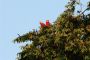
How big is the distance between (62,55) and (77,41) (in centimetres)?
→ 108

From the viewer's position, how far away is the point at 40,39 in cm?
2803

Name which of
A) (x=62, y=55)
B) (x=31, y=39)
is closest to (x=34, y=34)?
(x=31, y=39)

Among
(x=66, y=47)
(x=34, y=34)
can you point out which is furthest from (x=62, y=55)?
(x=34, y=34)

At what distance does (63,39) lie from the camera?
1069 inches

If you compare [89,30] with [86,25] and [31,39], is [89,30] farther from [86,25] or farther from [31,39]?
[31,39]

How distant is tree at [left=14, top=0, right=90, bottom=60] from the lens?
2684cm

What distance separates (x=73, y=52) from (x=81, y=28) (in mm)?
1384

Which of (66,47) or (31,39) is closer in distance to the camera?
(66,47)

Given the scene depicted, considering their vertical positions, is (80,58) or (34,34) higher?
(34,34)

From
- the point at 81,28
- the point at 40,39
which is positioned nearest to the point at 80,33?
the point at 81,28

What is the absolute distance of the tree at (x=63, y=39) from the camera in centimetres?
2684

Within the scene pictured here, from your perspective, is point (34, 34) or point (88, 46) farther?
point (34, 34)

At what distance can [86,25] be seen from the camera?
91.5 feet

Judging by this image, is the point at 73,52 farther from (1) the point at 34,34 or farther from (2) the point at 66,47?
(1) the point at 34,34
